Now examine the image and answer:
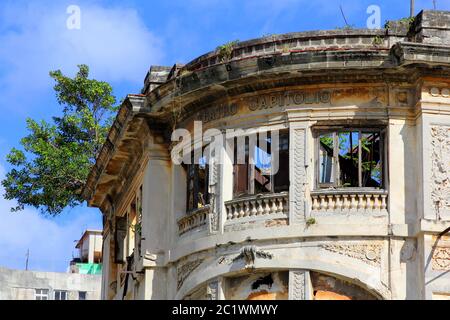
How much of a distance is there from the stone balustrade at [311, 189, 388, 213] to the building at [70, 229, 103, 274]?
34.3m

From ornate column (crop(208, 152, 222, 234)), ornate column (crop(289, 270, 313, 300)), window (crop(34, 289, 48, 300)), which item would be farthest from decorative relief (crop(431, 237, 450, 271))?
window (crop(34, 289, 48, 300))

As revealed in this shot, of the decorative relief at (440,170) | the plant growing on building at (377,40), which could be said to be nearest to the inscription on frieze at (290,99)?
the plant growing on building at (377,40)

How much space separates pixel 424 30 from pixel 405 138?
2.00m

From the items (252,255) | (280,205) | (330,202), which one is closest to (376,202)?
(330,202)

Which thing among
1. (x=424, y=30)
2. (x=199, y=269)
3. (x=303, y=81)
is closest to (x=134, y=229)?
(x=199, y=269)

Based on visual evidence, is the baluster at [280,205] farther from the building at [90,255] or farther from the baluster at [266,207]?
the building at [90,255]

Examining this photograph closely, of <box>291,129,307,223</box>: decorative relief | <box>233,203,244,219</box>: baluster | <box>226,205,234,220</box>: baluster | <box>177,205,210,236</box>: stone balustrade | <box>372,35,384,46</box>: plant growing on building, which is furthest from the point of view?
<box>177,205,210,236</box>: stone balustrade

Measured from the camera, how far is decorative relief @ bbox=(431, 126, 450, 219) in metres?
22.5

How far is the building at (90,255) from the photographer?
57.2 meters

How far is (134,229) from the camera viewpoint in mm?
28375

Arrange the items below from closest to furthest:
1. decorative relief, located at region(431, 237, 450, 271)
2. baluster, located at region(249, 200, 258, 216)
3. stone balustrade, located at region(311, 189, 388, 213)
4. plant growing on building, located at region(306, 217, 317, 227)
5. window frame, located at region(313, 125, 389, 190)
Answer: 1. decorative relief, located at region(431, 237, 450, 271)
2. plant growing on building, located at region(306, 217, 317, 227)
3. stone balustrade, located at region(311, 189, 388, 213)
4. window frame, located at region(313, 125, 389, 190)
5. baluster, located at region(249, 200, 258, 216)

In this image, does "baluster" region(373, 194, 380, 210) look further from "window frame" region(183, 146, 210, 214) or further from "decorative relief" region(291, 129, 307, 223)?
"window frame" region(183, 146, 210, 214)

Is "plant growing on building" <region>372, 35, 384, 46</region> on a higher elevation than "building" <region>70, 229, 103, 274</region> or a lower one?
lower
